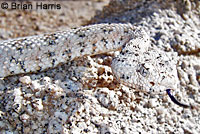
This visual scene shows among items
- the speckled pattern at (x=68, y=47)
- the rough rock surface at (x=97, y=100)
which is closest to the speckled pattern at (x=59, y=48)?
→ the speckled pattern at (x=68, y=47)

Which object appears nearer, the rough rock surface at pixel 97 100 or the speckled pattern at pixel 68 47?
the rough rock surface at pixel 97 100

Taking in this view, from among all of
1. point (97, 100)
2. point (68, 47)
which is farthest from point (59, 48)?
point (97, 100)

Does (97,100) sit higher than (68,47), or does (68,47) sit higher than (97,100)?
(68,47)

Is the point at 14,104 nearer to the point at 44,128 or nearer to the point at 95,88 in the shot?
the point at 44,128

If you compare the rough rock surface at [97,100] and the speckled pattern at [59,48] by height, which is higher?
the speckled pattern at [59,48]

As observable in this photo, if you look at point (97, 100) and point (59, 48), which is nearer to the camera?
point (97, 100)

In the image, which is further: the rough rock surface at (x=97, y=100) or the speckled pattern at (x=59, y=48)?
the speckled pattern at (x=59, y=48)

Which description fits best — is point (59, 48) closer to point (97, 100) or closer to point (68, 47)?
point (68, 47)

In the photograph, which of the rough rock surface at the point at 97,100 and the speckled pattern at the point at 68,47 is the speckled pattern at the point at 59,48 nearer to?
the speckled pattern at the point at 68,47
